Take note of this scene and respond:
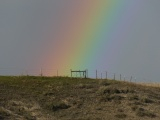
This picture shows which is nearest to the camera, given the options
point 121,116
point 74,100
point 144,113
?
point 121,116

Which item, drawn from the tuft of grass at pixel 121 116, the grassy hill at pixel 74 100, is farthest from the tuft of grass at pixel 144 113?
the tuft of grass at pixel 121 116

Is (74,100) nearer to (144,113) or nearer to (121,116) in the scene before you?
(121,116)

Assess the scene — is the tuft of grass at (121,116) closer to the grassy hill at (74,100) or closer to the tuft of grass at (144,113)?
the grassy hill at (74,100)

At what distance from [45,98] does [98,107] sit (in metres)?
6.39

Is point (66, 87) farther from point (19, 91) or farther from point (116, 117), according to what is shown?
point (116, 117)

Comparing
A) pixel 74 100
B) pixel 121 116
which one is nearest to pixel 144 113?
pixel 121 116

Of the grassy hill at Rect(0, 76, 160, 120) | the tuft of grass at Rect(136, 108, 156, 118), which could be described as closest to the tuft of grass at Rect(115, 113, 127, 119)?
the grassy hill at Rect(0, 76, 160, 120)

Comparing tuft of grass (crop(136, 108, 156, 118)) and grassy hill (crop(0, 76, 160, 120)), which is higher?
grassy hill (crop(0, 76, 160, 120))

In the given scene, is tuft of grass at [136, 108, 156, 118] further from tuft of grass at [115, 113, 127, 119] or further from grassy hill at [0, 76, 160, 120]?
tuft of grass at [115, 113, 127, 119]

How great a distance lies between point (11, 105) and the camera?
50000 millimetres

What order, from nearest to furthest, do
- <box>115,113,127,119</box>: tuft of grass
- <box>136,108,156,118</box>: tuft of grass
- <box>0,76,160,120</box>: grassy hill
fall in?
1. <box>0,76,160,120</box>: grassy hill
2. <box>115,113,127,119</box>: tuft of grass
3. <box>136,108,156,118</box>: tuft of grass

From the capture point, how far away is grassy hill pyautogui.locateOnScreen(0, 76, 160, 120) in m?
49.2

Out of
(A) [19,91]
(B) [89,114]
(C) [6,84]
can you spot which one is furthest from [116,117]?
(C) [6,84]

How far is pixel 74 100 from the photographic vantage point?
5416cm
